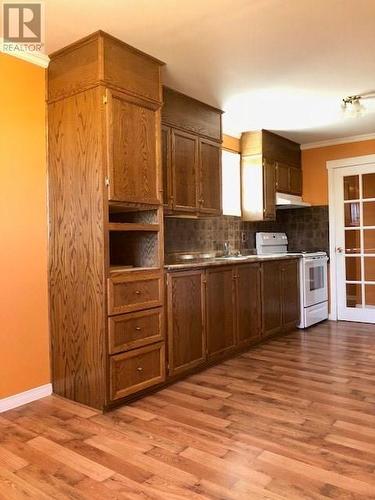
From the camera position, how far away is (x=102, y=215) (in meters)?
2.45

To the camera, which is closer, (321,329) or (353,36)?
(353,36)

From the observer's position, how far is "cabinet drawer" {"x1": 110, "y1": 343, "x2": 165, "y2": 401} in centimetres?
250

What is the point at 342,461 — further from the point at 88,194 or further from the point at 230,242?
the point at 230,242

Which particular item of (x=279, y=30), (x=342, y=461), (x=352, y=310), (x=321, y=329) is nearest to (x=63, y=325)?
→ (x=342, y=461)

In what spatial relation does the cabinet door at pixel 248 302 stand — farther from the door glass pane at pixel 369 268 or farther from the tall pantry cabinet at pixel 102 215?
the door glass pane at pixel 369 268

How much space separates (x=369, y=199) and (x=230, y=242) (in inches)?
74.8

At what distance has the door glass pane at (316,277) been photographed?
4836mm

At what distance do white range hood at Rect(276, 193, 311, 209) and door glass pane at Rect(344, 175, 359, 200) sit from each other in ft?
1.64

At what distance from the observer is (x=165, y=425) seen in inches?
89.6

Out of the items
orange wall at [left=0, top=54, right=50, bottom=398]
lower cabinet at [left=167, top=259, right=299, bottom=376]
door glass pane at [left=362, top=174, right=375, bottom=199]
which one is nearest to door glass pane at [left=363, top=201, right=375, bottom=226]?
door glass pane at [left=362, top=174, right=375, bottom=199]

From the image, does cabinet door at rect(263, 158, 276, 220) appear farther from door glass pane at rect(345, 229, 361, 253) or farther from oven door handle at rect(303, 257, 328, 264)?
door glass pane at rect(345, 229, 361, 253)

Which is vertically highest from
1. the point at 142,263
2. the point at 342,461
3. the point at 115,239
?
the point at 115,239

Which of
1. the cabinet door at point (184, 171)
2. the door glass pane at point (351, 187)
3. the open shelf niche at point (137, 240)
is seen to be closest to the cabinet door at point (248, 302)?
the cabinet door at point (184, 171)

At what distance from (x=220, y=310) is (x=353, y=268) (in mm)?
2531
